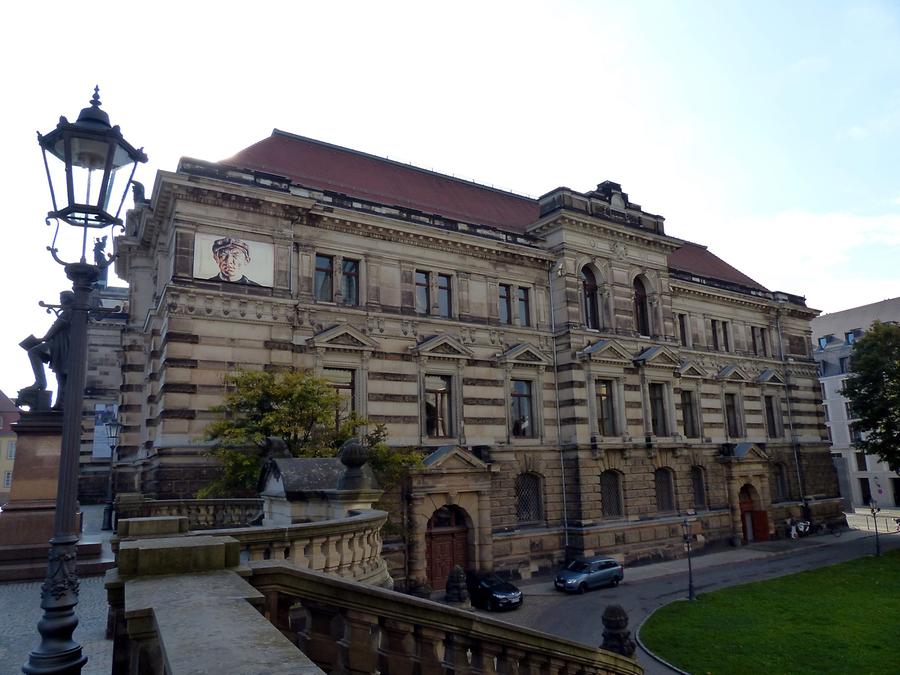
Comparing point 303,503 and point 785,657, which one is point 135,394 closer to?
point 303,503

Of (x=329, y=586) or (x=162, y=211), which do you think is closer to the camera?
(x=329, y=586)

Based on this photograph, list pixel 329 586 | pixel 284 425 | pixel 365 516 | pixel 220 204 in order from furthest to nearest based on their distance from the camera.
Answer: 1. pixel 220 204
2. pixel 284 425
3. pixel 365 516
4. pixel 329 586

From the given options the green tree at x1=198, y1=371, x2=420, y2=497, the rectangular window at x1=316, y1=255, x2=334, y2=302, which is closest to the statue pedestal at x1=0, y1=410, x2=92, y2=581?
the green tree at x1=198, y1=371, x2=420, y2=497

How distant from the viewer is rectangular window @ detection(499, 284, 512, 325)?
30484 millimetres

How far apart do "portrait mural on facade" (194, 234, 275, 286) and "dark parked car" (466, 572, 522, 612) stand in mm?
14246

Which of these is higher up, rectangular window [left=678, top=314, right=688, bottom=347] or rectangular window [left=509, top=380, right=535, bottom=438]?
rectangular window [left=678, top=314, right=688, bottom=347]

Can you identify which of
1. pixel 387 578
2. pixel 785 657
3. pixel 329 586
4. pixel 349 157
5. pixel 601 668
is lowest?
pixel 785 657

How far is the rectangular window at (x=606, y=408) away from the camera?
31641 mm

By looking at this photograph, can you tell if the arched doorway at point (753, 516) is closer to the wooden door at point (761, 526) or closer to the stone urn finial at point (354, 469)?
the wooden door at point (761, 526)

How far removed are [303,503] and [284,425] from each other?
30.1ft

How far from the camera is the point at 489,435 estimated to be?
2828 centimetres

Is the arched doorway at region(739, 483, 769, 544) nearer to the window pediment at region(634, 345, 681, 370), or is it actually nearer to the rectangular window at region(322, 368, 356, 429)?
the window pediment at region(634, 345, 681, 370)

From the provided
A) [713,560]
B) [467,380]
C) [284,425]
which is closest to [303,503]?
[284,425]

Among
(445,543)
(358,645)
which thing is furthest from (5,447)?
(358,645)
